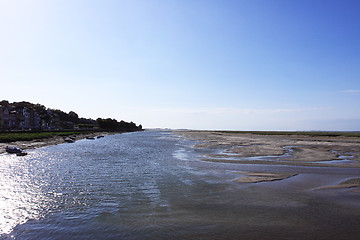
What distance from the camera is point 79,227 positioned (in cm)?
1050

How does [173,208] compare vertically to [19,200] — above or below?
above

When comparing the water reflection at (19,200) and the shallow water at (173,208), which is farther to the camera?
the water reflection at (19,200)

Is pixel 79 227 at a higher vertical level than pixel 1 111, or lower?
lower

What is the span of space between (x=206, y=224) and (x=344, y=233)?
19.7 ft

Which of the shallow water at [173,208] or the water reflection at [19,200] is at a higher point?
the shallow water at [173,208]

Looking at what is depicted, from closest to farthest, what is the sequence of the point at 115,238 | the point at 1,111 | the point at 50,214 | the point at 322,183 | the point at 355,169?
1. the point at 115,238
2. the point at 50,214
3. the point at 322,183
4. the point at 355,169
5. the point at 1,111

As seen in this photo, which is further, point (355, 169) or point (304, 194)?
point (355, 169)

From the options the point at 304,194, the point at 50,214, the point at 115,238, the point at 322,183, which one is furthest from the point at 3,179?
the point at 322,183

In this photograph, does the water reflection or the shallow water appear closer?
the shallow water

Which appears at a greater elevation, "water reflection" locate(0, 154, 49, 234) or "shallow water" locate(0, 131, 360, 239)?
"shallow water" locate(0, 131, 360, 239)

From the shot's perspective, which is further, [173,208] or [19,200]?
[19,200]

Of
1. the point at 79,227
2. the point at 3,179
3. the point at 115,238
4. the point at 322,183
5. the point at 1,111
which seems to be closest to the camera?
the point at 115,238

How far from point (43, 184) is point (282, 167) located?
82.1 feet

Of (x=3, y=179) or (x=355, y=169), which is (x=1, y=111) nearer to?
(x=3, y=179)
